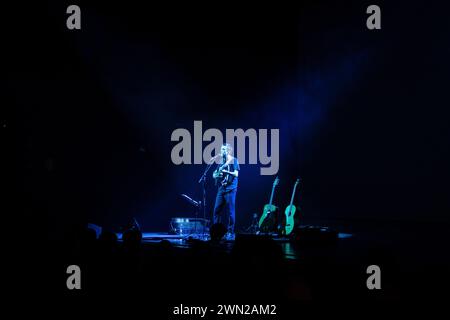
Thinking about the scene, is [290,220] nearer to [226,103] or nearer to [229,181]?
[229,181]

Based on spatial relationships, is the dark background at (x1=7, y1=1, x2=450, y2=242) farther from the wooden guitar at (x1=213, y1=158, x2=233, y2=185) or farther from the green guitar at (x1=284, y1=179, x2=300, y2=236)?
the wooden guitar at (x1=213, y1=158, x2=233, y2=185)

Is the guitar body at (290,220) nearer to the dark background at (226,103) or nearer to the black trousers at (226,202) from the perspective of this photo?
the black trousers at (226,202)

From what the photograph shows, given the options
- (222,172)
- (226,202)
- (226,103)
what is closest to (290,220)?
(226,202)

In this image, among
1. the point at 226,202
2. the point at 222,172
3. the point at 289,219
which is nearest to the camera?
the point at 222,172

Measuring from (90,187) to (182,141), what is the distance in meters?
2.10

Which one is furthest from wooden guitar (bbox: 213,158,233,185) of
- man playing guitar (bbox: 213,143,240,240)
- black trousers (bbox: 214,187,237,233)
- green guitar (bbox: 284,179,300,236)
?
green guitar (bbox: 284,179,300,236)

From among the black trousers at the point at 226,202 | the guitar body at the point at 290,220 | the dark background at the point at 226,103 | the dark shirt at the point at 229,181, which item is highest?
the dark background at the point at 226,103

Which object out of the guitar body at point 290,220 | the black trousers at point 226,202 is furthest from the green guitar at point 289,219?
the black trousers at point 226,202

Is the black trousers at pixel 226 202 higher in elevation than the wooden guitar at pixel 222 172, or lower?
lower

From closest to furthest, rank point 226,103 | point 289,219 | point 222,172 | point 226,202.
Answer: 1. point 222,172
2. point 226,202
3. point 289,219
4. point 226,103

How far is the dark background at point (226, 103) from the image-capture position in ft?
24.4

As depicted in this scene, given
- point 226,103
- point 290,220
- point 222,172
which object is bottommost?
point 290,220

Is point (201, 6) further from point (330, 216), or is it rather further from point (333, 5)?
point (330, 216)

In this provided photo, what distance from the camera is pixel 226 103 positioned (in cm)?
986
